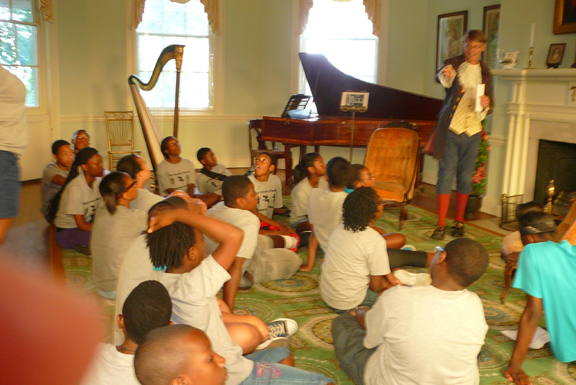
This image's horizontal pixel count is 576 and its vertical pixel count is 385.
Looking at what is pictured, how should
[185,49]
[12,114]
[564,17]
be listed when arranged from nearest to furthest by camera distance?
[12,114]
[564,17]
[185,49]

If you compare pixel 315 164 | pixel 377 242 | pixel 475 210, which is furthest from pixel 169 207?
pixel 475 210

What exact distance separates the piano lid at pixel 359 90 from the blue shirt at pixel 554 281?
4.28 meters

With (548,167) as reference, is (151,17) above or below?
above

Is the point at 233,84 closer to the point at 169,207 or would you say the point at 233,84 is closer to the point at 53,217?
the point at 53,217

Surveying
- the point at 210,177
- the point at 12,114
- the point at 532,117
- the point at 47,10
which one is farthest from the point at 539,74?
the point at 47,10

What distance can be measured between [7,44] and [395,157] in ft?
15.7

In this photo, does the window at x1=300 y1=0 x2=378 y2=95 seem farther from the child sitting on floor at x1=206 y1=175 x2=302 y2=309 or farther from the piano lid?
the child sitting on floor at x1=206 y1=175 x2=302 y2=309

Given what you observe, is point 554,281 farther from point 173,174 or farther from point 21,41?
point 21,41

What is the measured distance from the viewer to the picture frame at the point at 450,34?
22.6 feet

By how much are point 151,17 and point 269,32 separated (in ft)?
5.55

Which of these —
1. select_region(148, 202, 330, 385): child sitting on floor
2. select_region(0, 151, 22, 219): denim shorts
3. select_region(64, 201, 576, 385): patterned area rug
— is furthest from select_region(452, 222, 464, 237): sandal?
select_region(0, 151, 22, 219): denim shorts

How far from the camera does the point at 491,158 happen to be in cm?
555

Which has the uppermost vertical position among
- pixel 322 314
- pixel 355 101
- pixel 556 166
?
pixel 355 101

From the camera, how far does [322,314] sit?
3.06 meters
